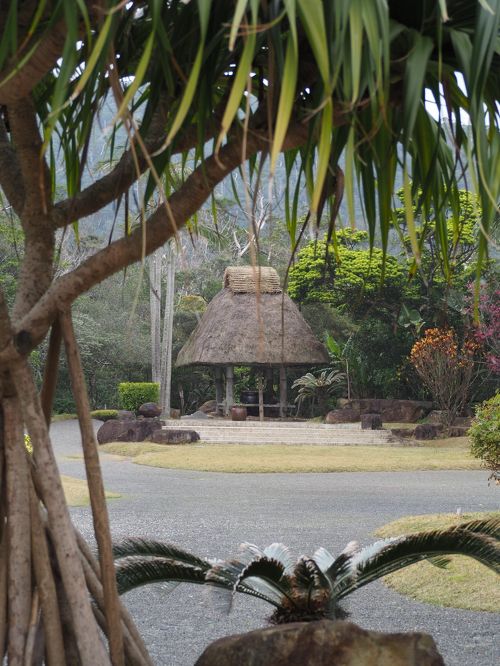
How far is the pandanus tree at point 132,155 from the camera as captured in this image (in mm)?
1783

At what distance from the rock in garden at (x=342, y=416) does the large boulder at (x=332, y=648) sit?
16933 millimetres

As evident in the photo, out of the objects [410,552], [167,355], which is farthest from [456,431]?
[410,552]

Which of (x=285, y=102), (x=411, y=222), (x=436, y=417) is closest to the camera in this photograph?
(x=285, y=102)

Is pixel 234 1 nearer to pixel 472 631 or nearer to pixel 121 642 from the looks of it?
pixel 121 642

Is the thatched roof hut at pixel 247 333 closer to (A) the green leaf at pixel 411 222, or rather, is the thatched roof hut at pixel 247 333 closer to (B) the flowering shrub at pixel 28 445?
(B) the flowering shrub at pixel 28 445

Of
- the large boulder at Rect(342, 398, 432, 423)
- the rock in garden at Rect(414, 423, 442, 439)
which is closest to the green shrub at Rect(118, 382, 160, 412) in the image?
the large boulder at Rect(342, 398, 432, 423)

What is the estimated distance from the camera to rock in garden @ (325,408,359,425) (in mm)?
19475

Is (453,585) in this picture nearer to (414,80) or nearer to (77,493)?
(414,80)

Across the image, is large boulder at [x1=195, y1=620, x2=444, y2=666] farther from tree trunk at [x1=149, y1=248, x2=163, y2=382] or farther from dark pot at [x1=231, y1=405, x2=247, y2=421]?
tree trunk at [x1=149, y1=248, x2=163, y2=382]

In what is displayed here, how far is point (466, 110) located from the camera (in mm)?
2164

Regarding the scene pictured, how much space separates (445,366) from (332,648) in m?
16.0

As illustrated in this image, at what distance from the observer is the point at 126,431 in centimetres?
1719

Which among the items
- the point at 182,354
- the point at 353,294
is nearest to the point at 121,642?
the point at 353,294

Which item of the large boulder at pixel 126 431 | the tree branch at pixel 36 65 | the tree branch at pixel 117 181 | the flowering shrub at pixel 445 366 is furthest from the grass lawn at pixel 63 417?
the tree branch at pixel 36 65
